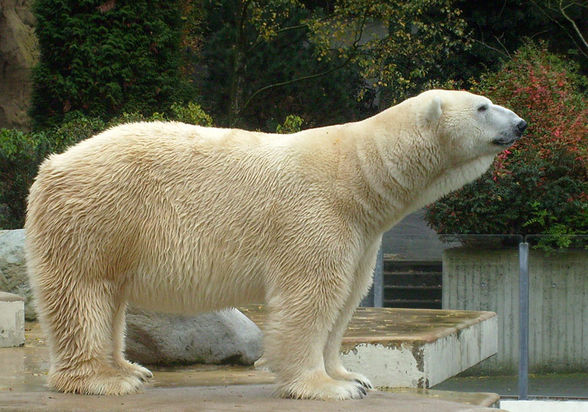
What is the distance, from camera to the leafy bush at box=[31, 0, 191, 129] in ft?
41.3

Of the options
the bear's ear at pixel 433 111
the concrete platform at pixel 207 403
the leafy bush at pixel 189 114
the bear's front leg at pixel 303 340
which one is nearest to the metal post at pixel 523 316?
the concrete platform at pixel 207 403

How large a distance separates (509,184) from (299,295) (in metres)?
6.62

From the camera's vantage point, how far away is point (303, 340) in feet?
14.7

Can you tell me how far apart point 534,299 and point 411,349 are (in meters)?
3.30

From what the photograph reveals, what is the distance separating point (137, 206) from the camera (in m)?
4.61

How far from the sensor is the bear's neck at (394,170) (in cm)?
463

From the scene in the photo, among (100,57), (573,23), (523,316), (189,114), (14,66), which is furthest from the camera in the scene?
(14,66)

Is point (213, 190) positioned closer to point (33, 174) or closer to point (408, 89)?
point (33, 174)

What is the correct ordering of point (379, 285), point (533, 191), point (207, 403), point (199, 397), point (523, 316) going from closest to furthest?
point (207, 403)
point (199, 397)
point (523, 316)
point (379, 285)
point (533, 191)

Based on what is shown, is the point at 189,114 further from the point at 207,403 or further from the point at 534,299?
the point at 207,403

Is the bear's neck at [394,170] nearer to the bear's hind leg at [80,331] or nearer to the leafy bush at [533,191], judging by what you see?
the bear's hind leg at [80,331]

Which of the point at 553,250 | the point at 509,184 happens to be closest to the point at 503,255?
the point at 553,250

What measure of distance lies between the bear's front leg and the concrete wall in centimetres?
468

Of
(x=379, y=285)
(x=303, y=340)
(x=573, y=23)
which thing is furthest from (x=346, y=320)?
(x=573, y=23)
